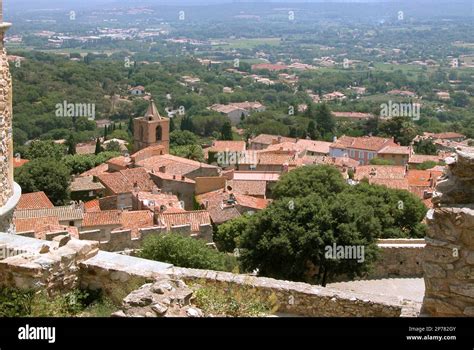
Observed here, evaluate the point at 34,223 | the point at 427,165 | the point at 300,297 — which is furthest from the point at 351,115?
the point at 300,297

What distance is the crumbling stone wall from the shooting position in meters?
4.85

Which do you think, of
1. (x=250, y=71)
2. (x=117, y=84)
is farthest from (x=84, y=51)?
(x=117, y=84)

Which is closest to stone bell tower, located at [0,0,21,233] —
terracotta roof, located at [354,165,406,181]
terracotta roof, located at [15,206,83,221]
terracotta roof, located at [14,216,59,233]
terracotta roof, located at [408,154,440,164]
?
terracotta roof, located at [14,216,59,233]

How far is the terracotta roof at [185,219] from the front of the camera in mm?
22094

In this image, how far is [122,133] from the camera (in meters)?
65.8

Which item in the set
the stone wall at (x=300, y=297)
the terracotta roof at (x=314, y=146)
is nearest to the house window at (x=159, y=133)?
the terracotta roof at (x=314, y=146)

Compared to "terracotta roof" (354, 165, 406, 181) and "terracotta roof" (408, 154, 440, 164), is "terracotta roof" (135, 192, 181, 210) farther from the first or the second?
"terracotta roof" (408, 154, 440, 164)

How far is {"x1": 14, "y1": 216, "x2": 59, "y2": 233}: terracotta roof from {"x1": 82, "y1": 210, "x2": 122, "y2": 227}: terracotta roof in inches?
48.2

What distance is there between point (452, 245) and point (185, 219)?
18.2m

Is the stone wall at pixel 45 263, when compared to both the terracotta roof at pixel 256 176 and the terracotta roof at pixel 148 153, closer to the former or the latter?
the terracotta roof at pixel 256 176

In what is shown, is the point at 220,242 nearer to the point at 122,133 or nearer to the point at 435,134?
the point at 122,133

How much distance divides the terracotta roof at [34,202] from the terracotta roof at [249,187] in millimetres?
9258

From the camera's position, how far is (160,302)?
5.44 metres

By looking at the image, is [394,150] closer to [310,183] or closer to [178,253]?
[310,183]
